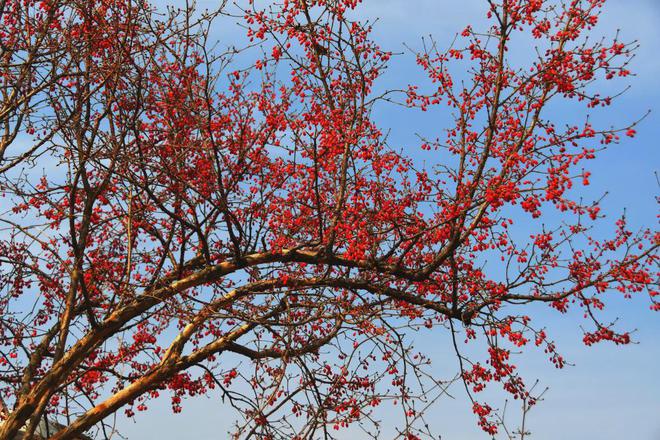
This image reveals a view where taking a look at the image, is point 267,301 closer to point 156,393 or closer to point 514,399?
point 156,393

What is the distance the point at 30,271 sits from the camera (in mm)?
12258

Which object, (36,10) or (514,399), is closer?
(514,399)

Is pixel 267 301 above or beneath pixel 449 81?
beneath

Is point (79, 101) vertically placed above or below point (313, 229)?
above

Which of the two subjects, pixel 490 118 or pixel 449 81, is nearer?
pixel 490 118

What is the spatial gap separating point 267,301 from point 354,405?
2.63m

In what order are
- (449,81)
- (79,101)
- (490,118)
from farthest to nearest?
1. (79,101)
2. (449,81)
3. (490,118)

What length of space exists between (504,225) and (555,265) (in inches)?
37.5

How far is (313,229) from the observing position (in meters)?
11.8

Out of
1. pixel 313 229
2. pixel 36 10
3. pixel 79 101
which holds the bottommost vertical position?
pixel 313 229

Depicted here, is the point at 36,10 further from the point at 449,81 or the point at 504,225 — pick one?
the point at 504,225

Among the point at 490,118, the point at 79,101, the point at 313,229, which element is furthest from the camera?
the point at 313,229

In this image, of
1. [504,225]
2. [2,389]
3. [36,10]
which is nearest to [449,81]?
[504,225]

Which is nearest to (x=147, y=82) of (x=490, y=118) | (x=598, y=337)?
(x=490, y=118)
